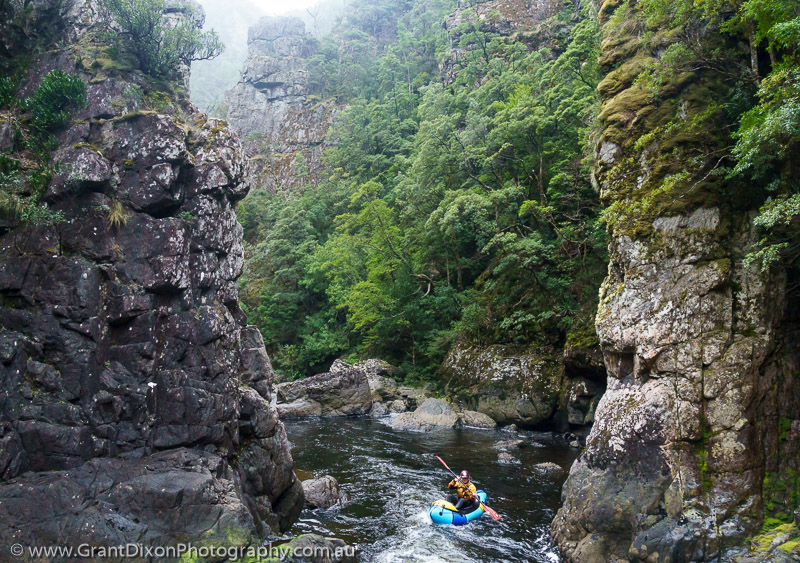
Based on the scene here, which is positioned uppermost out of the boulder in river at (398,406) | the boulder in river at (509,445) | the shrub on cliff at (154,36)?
the shrub on cliff at (154,36)

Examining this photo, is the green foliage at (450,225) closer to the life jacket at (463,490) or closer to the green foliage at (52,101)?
the life jacket at (463,490)

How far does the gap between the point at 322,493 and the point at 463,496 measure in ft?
11.5

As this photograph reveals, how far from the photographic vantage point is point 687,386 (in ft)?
29.6

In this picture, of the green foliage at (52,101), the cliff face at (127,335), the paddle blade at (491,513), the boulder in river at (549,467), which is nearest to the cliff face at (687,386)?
the paddle blade at (491,513)

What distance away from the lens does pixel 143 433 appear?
8.76 m

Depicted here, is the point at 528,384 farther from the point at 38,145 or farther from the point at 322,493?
the point at 38,145

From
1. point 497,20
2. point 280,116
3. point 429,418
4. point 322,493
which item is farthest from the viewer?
point 280,116

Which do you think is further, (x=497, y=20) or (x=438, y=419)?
(x=497, y=20)

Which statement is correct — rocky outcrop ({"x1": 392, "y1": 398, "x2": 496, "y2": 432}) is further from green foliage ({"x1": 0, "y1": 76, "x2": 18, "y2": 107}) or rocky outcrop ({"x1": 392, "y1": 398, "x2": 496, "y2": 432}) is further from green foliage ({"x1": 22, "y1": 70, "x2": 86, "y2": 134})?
green foliage ({"x1": 0, "y1": 76, "x2": 18, "y2": 107})

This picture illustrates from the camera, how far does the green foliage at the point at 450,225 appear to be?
21.8 m

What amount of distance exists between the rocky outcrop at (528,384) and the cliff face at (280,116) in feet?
107

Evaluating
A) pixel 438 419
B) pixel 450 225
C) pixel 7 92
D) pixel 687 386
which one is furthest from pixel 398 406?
pixel 7 92

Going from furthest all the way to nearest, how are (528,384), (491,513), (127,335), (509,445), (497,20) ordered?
(497,20), (528,384), (509,445), (491,513), (127,335)

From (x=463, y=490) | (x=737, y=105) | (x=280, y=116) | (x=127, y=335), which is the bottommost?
(x=463, y=490)
